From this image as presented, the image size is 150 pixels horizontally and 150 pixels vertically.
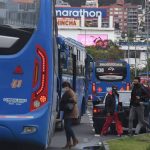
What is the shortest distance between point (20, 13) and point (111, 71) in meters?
35.4

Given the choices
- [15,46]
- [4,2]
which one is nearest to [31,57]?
[15,46]

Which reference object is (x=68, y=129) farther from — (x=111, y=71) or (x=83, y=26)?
(x=83, y=26)

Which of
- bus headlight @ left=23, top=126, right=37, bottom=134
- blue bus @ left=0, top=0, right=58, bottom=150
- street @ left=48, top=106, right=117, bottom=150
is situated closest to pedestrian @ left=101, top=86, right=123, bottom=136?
street @ left=48, top=106, right=117, bottom=150

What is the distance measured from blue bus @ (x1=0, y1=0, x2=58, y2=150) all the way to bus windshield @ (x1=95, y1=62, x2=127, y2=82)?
34969 mm

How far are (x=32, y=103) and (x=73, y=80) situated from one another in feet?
44.7

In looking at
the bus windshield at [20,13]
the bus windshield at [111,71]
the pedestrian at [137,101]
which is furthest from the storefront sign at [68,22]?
the bus windshield at [20,13]

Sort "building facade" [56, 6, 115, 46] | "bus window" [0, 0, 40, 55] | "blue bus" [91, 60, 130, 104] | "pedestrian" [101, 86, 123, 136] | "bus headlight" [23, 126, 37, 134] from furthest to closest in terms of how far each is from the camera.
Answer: "building facade" [56, 6, 115, 46] < "blue bus" [91, 60, 130, 104] < "pedestrian" [101, 86, 123, 136] < "bus window" [0, 0, 40, 55] < "bus headlight" [23, 126, 37, 134]

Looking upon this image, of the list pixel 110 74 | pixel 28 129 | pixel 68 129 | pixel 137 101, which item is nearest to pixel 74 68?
pixel 137 101

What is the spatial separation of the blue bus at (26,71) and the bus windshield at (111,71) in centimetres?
3497

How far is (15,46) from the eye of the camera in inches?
420

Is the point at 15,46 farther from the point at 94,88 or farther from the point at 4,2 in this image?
the point at 94,88

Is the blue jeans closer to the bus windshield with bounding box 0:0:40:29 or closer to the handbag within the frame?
the handbag

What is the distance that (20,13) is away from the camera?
425 inches

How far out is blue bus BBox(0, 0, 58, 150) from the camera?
10.4 metres
